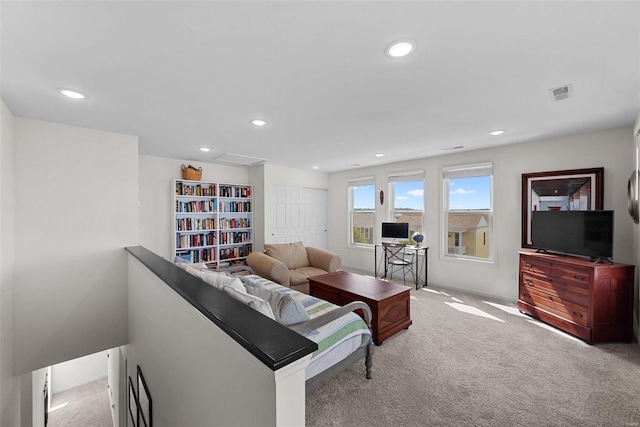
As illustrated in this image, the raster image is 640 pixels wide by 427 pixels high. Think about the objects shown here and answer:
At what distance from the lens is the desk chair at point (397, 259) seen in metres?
4.77

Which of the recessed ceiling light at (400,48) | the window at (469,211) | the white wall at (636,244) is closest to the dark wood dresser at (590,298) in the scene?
the white wall at (636,244)

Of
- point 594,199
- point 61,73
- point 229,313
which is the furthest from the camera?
point 594,199

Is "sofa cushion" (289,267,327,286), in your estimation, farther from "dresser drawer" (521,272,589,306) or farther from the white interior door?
"dresser drawer" (521,272,589,306)

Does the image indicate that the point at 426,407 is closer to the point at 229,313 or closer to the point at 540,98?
the point at 229,313

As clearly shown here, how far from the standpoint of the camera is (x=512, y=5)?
1170 mm

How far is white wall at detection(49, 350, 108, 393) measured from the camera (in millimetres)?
4654

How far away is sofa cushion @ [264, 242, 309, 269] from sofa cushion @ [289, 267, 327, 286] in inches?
5.5

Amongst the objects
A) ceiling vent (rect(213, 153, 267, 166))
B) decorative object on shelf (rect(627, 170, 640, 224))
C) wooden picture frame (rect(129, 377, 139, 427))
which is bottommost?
wooden picture frame (rect(129, 377, 139, 427))

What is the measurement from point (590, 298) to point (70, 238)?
561 centimetres

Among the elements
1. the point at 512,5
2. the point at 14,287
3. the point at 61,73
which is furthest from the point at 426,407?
the point at 14,287

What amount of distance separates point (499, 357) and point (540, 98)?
2.43 m

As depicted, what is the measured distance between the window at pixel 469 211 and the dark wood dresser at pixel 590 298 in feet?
3.74

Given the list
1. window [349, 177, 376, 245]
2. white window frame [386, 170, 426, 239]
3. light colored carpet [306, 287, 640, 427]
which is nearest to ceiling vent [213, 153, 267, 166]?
window [349, 177, 376, 245]

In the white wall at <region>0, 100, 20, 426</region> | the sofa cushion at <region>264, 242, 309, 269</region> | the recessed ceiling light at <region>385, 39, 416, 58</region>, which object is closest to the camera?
the recessed ceiling light at <region>385, 39, 416, 58</region>
